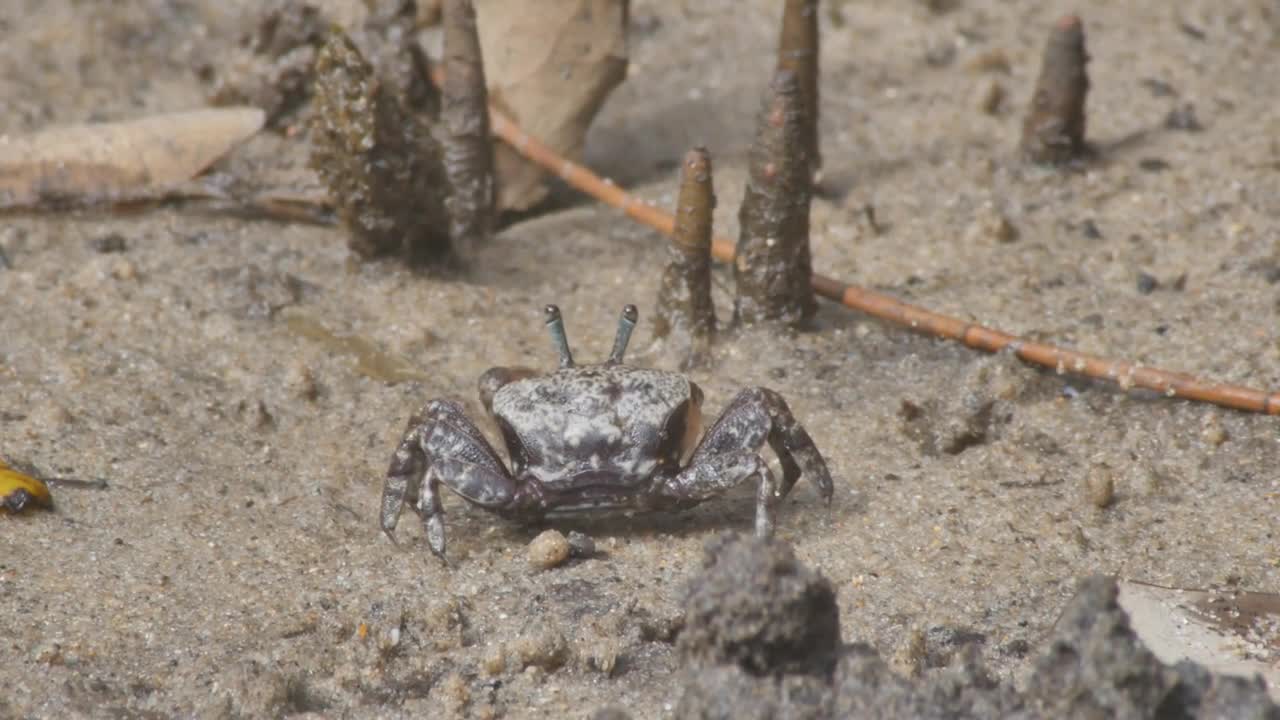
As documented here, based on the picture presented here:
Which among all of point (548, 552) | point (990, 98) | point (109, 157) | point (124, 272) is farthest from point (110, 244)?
point (990, 98)

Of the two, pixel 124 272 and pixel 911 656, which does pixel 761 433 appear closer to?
pixel 911 656

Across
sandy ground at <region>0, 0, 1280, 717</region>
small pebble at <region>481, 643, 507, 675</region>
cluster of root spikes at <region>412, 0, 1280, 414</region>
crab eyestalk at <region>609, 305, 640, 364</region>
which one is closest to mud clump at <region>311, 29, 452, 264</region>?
sandy ground at <region>0, 0, 1280, 717</region>

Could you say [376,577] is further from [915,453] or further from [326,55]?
[326,55]

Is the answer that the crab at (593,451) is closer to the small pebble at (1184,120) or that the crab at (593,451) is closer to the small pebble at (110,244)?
the small pebble at (110,244)

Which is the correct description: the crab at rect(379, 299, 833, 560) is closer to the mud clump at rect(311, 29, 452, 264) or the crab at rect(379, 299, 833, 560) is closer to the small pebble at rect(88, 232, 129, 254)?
the mud clump at rect(311, 29, 452, 264)

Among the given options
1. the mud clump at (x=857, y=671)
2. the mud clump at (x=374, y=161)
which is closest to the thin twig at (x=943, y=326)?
the mud clump at (x=374, y=161)

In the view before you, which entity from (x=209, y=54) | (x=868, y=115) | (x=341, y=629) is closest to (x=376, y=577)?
(x=341, y=629)
